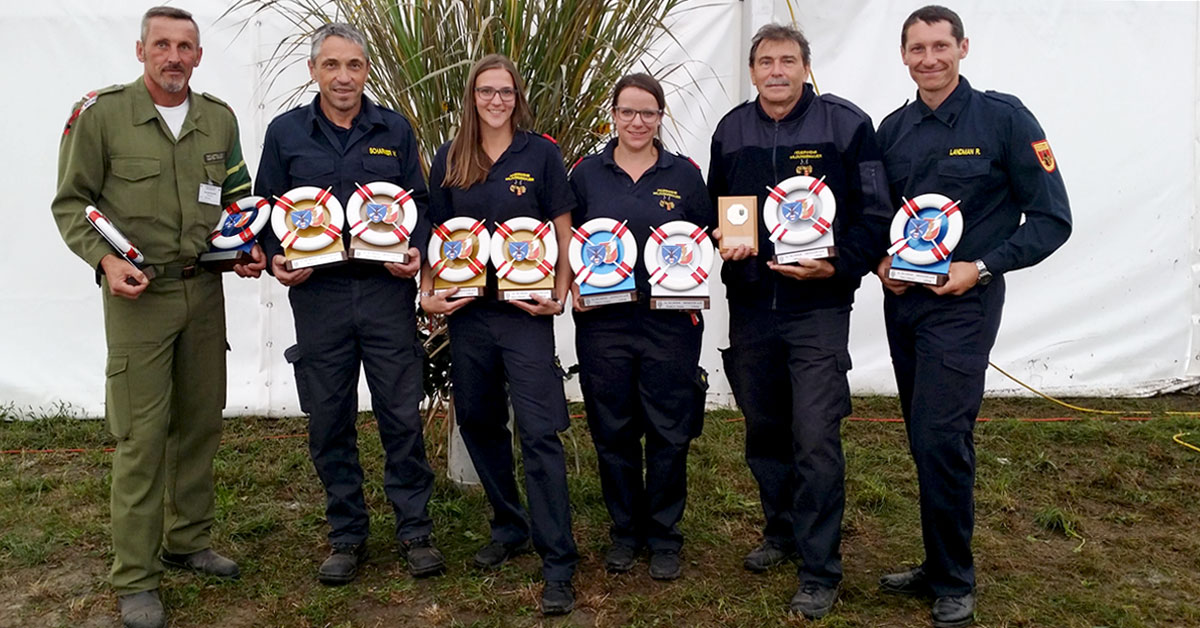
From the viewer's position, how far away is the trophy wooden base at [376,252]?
3.45 m

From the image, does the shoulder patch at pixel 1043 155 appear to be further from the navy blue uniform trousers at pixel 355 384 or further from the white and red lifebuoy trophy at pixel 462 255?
the navy blue uniform trousers at pixel 355 384

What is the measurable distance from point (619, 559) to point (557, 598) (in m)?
0.38

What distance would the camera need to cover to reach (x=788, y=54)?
3.37 m

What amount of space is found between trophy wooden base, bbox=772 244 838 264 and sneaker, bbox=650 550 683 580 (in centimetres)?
119

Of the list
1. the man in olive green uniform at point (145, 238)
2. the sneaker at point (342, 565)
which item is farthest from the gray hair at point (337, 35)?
the sneaker at point (342, 565)

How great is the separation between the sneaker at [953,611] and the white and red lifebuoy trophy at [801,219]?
1218 mm

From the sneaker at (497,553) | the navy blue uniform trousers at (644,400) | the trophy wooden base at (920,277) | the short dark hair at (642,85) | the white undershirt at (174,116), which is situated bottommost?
the sneaker at (497,553)

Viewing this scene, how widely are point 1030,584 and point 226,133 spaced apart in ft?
11.0

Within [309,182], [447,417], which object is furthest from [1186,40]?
[309,182]

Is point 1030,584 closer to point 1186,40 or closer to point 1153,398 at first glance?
point 1153,398

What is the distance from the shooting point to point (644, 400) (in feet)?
11.8

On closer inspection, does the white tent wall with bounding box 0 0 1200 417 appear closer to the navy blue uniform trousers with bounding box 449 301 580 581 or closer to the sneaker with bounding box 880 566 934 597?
the navy blue uniform trousers with bounding box 449 301 580 581

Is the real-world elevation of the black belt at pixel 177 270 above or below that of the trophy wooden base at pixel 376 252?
below

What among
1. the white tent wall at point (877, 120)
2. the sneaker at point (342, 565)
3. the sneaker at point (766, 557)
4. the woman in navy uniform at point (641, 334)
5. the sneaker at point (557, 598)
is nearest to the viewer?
the sneaker at point (557, 598)
